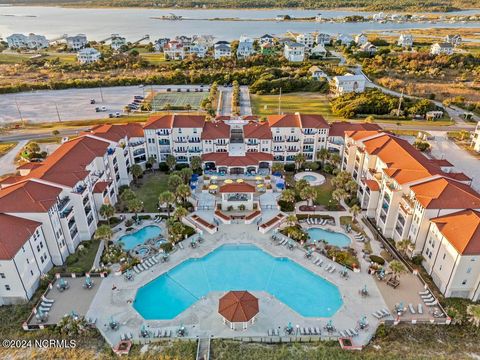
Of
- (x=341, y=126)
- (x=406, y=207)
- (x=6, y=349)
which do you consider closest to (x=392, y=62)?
(x=341, y=126)

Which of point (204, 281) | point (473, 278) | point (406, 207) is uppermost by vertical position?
point (406, 207)

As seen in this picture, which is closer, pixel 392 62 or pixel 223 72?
pixel 223 72

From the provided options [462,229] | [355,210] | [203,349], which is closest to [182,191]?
[203,349]

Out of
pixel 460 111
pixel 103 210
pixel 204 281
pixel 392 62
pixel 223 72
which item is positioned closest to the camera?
pixel 204 281

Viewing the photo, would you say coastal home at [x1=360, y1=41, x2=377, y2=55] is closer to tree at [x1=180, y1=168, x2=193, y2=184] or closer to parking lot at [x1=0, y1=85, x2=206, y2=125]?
parking lot at [x1=0, y1=85, x2=206, y2=125]

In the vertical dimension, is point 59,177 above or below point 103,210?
above

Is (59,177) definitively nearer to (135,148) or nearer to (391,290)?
(135,148)

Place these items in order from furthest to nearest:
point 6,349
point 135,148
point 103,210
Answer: point 135,148 → point 103,210 → point 6,349

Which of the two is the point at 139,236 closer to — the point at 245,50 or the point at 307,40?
the point at 245,50
